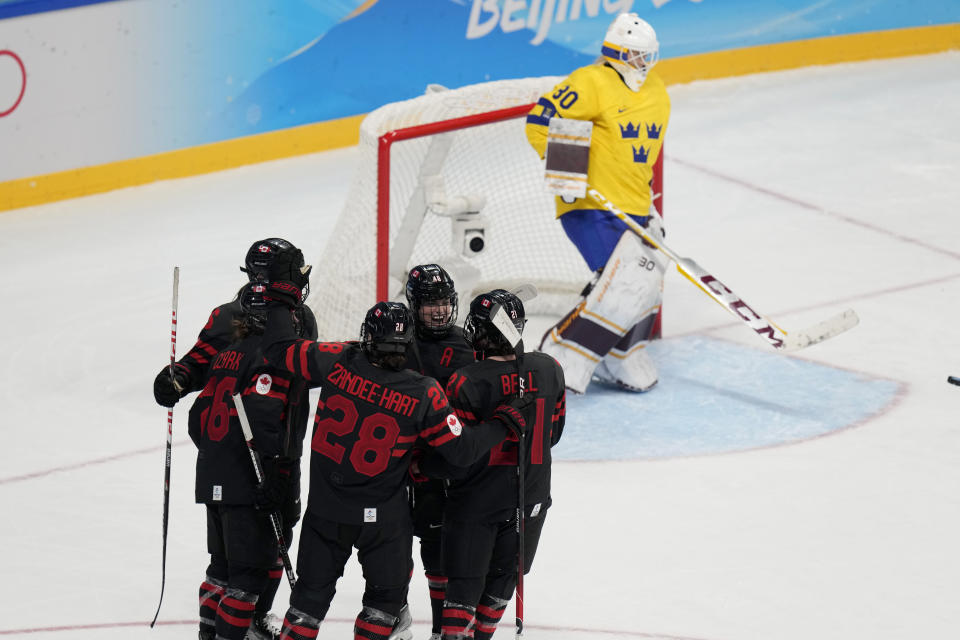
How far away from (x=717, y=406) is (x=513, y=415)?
8.32 feet

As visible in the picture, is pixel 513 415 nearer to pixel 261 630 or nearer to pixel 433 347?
pixel 433 347

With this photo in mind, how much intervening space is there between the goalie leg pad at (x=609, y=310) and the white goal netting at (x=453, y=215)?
605mm

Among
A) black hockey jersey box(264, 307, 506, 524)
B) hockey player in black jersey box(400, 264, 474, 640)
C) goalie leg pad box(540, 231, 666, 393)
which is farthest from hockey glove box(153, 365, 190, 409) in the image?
goalie leg pad box(540, 231, 666, 393)

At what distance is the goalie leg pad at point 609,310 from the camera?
19.3 ft

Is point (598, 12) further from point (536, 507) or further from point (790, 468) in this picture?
point (536, 507)

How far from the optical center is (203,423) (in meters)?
3.84

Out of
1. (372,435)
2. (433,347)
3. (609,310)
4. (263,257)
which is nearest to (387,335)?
(372,435)

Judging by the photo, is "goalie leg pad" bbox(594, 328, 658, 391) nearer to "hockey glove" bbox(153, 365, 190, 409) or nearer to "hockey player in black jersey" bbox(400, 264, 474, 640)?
"hockey player in black jersey" bbox(400, 264, 474, 640)

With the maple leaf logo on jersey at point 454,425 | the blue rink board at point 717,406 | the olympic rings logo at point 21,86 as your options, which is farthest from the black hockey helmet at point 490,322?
the olympic rings logo at point 21,86

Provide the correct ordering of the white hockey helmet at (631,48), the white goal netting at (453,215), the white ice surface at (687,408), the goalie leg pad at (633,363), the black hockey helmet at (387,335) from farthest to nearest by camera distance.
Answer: the white goal netting at (453,215), the goalie leg pad at (633,363), the white hockey helmet at (631,48), the white ice surface at (687,408), the black hockey helmet at (387,335)

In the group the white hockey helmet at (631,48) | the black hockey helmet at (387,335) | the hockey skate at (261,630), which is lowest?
the hockey skate at (261,630)

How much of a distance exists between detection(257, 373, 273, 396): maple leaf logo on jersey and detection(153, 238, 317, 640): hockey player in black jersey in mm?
70

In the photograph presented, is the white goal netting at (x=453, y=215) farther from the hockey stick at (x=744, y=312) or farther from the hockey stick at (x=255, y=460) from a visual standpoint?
the hockey stick at (x=255, y=460)

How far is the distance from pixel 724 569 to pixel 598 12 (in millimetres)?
5718
